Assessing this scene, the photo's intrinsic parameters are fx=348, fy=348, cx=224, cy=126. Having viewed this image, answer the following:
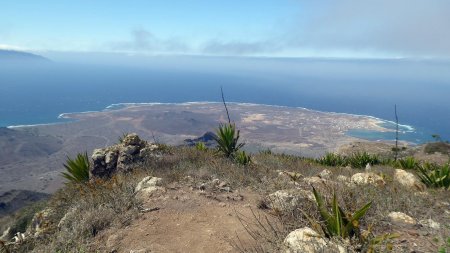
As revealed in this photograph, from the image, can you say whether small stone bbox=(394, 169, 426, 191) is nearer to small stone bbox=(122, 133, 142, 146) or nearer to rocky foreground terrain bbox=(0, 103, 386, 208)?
small stone bbox=(122, 133, 142, 146)

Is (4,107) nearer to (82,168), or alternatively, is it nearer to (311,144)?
(311,144)

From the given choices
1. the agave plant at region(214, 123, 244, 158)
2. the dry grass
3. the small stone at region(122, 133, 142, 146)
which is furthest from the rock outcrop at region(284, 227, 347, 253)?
the small stone at region(122, 133, 142, 146)

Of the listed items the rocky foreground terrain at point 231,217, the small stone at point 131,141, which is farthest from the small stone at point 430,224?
the small stone at point 131,141

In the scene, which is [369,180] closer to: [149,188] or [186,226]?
[186,226]

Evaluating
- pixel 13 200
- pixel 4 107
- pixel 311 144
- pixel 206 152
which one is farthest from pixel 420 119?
pixel 4 107

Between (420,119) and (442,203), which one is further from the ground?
(442,203)

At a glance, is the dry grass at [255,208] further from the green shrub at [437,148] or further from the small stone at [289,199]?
the green shrub at [437,148]
